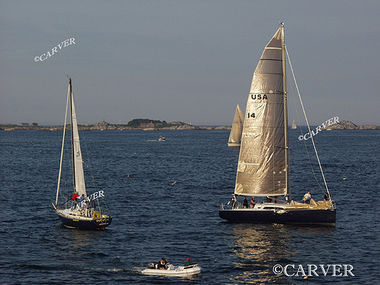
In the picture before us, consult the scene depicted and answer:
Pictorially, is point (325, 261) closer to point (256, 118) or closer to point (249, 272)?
point (249, 272)

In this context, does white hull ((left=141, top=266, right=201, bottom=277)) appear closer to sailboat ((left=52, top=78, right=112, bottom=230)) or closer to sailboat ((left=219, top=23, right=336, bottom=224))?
sailboat ((left=52, top=78, right=112, bottom=230))

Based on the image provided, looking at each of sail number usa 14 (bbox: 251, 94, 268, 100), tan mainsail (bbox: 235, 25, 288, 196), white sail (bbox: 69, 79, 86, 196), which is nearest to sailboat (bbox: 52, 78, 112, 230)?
white sail (bbox: 69, 79, 86, 196)

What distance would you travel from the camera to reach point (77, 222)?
58.7m

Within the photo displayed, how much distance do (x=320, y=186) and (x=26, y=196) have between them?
159 feet

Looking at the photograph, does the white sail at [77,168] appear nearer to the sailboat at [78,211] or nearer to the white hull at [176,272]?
the sailboat at [78,211]

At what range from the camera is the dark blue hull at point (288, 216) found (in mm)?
60031

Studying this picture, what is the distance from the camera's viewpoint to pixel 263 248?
52562 mm

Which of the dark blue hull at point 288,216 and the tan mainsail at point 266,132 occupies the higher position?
the tan mainsail at point 266,132

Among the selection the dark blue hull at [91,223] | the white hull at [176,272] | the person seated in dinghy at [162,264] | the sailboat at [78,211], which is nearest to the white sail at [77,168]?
the sailboat at [78,211]

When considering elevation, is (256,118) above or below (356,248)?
above

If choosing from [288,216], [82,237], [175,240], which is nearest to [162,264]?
[175,240]

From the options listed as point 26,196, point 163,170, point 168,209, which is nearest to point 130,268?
point 168,209

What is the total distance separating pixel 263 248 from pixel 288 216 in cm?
871

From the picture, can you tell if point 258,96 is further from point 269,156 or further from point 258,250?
point 258,250
